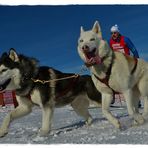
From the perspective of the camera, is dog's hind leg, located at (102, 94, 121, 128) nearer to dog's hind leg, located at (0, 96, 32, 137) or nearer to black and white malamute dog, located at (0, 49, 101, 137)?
black and white malamute dog, located at (0, 49, 101, 137)

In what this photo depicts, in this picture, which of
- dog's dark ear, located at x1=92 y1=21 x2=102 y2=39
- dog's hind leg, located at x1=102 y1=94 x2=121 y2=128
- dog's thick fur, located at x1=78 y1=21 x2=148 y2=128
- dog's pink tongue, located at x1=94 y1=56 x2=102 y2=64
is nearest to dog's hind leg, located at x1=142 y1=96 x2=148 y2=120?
dog's thick fur, located at x1=78 y1=21 x2=148 y2=128

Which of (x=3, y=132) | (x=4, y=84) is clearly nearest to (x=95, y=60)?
(x=4, y=84)

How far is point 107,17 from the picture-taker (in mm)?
4676

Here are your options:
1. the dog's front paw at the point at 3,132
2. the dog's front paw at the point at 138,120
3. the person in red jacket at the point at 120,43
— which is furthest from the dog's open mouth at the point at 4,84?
the dog's front paw at the point at 138,120

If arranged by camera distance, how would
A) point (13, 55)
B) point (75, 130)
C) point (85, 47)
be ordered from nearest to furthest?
point (85, 47) < point (13, 55) < point (75, 130)

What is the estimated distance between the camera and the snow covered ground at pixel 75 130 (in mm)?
4469

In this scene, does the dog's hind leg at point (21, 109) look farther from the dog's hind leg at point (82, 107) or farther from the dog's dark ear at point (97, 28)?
the dog's dark ear at point (97, 28)

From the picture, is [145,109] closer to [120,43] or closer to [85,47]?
[120,43]

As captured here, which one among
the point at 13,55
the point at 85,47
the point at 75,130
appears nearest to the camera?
the point at 85,47

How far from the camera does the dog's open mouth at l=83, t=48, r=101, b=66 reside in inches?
180

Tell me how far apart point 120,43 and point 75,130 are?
0.50 metres

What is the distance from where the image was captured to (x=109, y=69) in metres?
4.70

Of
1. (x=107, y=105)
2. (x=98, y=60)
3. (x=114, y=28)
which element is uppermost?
(x=114, y=28)

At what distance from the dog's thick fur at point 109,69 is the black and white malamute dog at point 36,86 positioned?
→ 20 centimetres
